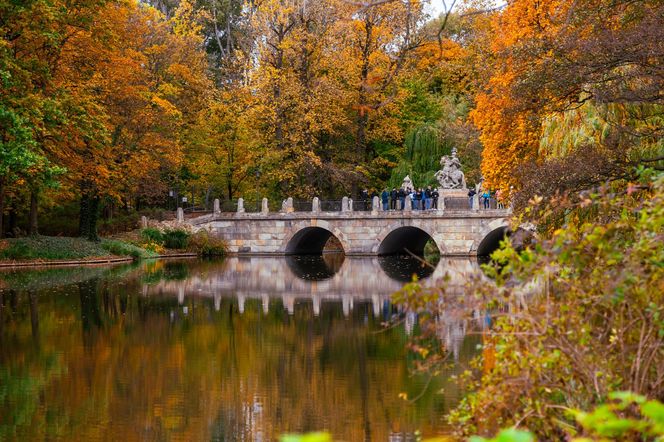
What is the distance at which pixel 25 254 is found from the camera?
30.0 metres

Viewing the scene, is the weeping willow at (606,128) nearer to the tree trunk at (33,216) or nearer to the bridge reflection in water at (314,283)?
the bridge reflection in water at (314,283)

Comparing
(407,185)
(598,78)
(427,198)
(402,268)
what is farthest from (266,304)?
(407,185)

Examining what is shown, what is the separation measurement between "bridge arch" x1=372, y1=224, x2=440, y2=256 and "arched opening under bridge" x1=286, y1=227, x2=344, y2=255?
121 inches

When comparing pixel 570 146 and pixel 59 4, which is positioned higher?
pixel 59 4

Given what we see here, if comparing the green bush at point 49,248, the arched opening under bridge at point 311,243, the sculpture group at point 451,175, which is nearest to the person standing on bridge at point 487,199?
the sculpture group at point 451,175

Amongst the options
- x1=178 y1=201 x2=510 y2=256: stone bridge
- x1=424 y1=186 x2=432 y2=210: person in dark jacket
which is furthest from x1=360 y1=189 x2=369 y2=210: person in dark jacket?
x1=424 y1=186 x2=432 y2=210: person in dark jacket

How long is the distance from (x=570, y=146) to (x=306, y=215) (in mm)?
22869

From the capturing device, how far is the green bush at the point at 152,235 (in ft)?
128

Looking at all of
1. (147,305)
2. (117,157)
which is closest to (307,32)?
(117,157)

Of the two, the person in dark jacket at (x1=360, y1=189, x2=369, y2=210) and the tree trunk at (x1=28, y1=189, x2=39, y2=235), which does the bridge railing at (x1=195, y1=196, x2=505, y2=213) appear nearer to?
the person in dark jacket at (x1=360, y1=189, x2=369, y2=210)

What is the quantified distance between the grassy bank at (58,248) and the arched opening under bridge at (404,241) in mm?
11023

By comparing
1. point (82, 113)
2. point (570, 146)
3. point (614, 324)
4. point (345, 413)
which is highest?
point (82, 113)

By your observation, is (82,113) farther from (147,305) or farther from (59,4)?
(147,305)

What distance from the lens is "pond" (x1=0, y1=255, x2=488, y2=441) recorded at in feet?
30.5
